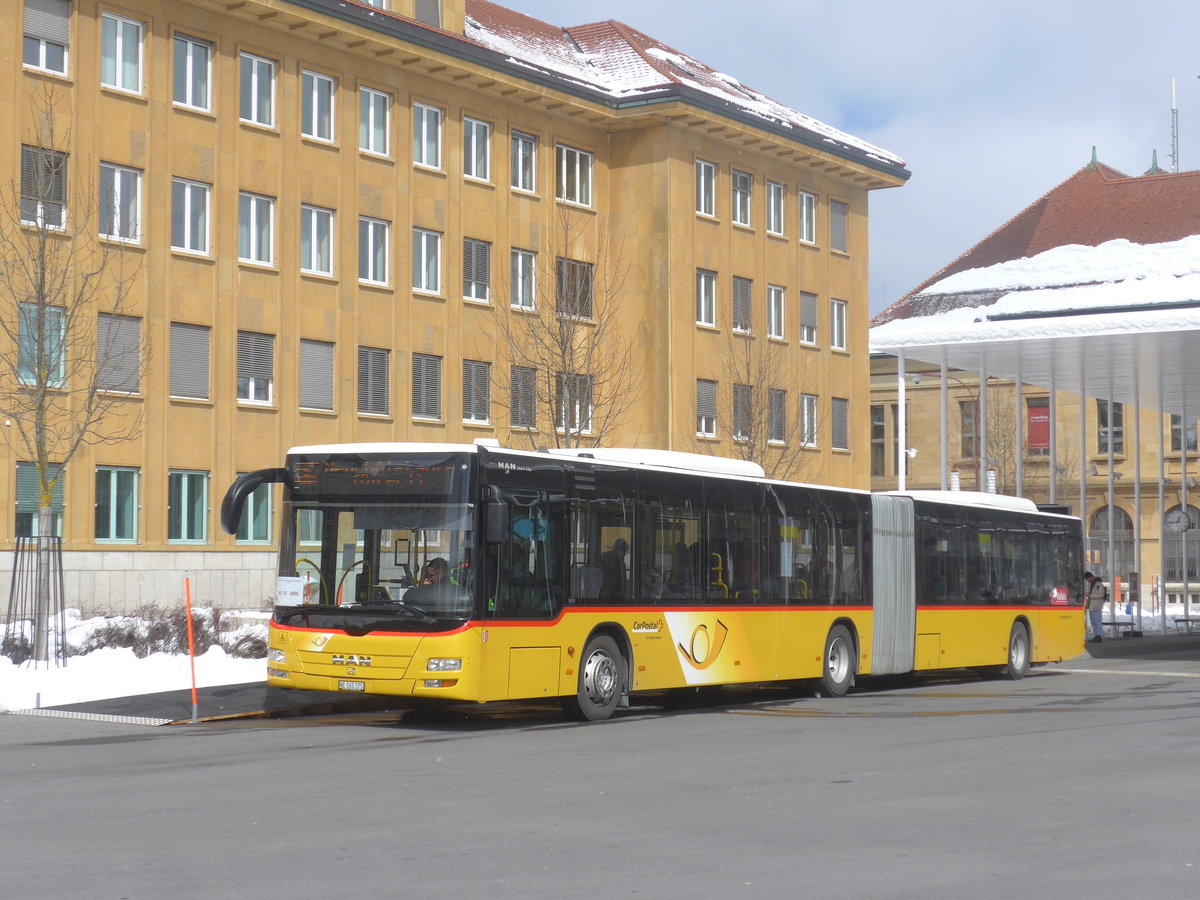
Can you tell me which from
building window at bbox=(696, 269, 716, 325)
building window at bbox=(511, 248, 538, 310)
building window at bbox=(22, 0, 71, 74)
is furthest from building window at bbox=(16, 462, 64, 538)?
building window at bbox=(696, 269, 716, 325)

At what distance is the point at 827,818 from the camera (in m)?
10.4

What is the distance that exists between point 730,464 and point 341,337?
70.5ft

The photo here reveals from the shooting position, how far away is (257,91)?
128 feet

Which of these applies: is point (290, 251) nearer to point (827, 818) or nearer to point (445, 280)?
point (445, 280)

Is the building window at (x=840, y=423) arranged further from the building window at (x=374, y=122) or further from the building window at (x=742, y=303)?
the building window at (x=374, y=122)

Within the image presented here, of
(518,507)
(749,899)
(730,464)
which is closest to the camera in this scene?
(749,899)

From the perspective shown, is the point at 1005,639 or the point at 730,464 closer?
the point at 730,464

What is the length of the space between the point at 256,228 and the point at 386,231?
389 cm

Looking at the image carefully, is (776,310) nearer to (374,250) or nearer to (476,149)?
(476,149)

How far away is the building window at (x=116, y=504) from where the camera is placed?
35.8 meters

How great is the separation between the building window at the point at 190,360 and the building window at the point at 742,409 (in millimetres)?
15364

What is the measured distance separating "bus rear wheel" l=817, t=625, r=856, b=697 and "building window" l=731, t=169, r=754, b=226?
29.6 metres

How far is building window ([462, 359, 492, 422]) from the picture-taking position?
144 ft

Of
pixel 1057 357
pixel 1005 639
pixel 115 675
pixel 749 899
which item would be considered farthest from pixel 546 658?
pixel 1057 357
